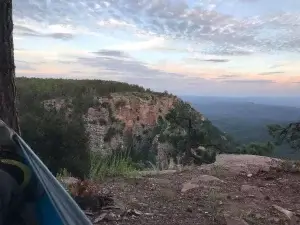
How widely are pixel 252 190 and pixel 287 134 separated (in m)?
2.04

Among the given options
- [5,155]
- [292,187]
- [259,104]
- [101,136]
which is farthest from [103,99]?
[5,155]

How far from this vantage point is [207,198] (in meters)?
3.59

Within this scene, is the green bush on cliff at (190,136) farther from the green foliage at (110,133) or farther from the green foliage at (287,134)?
the green foliage at (110,133)

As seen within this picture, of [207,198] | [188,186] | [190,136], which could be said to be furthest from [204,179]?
[190,136]

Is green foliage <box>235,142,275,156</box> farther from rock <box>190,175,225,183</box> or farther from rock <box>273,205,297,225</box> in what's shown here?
rock <box>273,205,297,225</box>

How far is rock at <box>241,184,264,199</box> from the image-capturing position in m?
3.80

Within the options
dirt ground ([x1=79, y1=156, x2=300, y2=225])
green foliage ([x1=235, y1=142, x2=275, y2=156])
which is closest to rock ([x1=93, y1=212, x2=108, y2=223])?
dirt ground ([x1=79, y1=156, x2=300, y2=225])

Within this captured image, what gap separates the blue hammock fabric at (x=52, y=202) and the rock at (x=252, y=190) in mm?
2427

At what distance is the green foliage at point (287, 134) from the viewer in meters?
5.64

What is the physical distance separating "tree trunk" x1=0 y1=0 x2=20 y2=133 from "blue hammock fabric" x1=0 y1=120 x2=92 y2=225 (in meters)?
1.20

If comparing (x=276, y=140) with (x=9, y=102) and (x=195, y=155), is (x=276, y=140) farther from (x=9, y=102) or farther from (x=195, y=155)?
(x=9, y=102)

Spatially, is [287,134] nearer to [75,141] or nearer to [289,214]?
[289,214]

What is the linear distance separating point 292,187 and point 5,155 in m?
3.04

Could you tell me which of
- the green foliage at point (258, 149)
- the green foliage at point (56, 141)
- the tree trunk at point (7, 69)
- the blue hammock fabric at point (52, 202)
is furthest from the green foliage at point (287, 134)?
the green foliage at point (56, 141)
